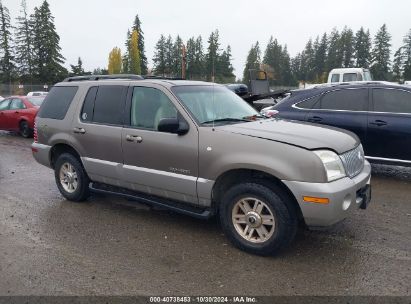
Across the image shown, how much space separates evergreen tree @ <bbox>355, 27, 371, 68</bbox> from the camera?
81.6 m

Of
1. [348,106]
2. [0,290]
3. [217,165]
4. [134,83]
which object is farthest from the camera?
[348,106]

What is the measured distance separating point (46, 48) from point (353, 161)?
7110 centimetres

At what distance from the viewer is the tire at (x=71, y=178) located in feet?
18.2

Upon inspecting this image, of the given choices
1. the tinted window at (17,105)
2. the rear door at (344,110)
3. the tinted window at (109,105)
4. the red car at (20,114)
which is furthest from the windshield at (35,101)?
the rear door at (344,110)

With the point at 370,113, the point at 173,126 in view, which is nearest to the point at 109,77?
the point at 173,126

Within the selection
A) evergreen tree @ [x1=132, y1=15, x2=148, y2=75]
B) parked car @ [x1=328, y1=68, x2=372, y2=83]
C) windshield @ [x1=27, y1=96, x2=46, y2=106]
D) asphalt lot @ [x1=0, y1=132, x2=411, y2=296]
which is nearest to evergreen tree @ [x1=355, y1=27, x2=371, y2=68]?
evergreen tree @ [x1=132, y1=15, x2=148, y2=75]

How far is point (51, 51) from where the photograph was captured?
65.8m

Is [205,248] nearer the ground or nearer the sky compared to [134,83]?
nearer the ground

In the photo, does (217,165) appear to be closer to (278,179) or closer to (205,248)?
(278,179)

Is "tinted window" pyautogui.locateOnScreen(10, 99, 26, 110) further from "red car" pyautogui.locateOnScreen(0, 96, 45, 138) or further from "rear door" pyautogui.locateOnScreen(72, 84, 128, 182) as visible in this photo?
"rear door" pyautogui.locateOnScreen(72, 84, 128, 182)

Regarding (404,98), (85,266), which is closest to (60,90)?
(85,266)

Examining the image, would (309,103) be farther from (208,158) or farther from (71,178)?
(71,178)

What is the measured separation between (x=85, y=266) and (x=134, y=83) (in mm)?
2373

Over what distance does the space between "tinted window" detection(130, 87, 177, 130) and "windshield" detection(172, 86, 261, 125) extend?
18 cm
